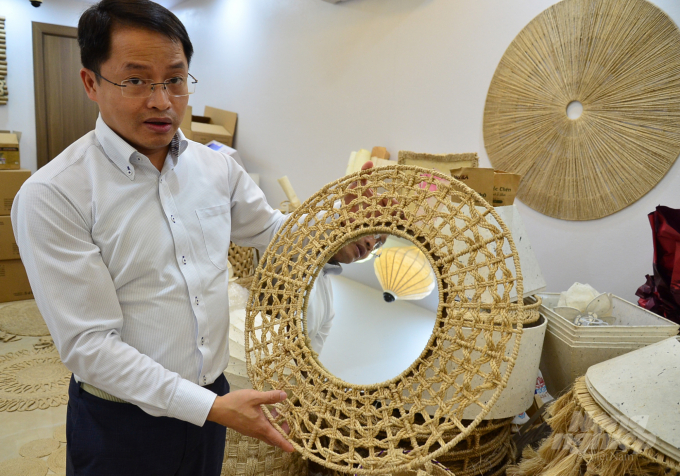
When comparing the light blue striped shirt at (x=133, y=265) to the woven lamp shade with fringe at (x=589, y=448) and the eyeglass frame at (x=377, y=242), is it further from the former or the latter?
the woven lamp shade with fringe at (x=589, y=448)

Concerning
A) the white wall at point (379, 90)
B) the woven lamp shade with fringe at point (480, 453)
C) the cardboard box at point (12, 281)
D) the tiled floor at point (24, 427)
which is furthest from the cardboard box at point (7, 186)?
the woven lamp shade with fringe at point (480, 453)

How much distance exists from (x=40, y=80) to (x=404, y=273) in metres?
5.56

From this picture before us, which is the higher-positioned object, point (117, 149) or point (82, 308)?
point (117, 149)

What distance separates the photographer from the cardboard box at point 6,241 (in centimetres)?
381

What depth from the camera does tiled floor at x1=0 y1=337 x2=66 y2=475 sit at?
229 cm

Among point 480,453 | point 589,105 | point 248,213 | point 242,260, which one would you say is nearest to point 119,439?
point 248,213

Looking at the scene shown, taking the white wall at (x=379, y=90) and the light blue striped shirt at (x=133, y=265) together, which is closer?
the light blue striped shirt at (x=133, y=265)

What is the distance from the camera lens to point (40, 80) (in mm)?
5145

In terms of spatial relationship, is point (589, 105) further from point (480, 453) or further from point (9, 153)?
point (9, 153)

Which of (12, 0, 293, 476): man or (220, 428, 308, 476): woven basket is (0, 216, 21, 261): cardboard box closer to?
(220, 428, 308, 476): woven basket

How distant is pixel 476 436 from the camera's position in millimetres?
1432

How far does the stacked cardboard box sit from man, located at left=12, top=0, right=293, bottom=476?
133 inches

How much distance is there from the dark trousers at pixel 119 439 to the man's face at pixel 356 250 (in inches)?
21.5

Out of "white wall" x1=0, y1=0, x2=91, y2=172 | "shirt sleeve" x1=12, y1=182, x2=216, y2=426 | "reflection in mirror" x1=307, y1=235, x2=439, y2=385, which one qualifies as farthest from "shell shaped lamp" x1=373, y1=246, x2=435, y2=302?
"white wall" x1=0, y1=0, x2=91, y2=172
